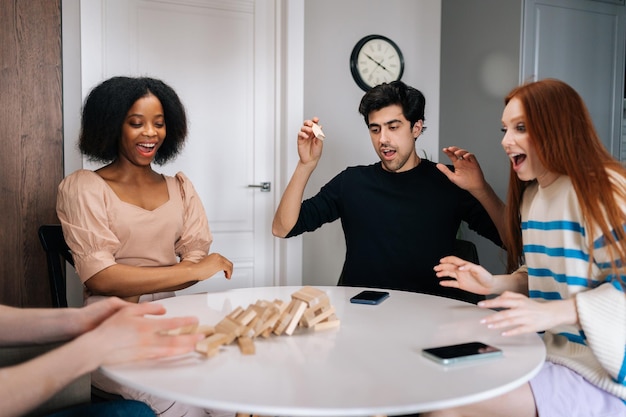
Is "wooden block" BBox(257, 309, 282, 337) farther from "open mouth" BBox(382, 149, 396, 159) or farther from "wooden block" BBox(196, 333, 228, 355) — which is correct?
"open mouth" BBox(382, 149, 396, 159)

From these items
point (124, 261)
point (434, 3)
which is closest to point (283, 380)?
point (124, 261)

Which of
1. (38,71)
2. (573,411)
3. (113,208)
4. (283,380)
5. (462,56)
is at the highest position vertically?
(462,56)

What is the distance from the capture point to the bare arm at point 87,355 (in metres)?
0.98

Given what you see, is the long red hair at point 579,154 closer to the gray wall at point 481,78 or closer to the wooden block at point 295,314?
the wooden block at point 295,314

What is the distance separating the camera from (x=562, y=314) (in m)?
1.29

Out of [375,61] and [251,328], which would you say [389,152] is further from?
[375,61]

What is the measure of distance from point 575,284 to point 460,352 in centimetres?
43

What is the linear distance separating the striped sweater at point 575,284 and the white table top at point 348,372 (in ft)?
0.47

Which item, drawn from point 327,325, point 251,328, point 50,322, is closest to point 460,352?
point 327,325

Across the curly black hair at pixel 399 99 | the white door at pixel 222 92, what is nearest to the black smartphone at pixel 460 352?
the curly black hair at pixel 399 99

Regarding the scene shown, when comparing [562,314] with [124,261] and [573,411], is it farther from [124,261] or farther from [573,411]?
[124,261]

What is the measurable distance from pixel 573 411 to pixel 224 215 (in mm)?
2311

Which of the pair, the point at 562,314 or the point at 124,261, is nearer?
the point at 562,314

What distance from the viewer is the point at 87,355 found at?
3.35 feet
